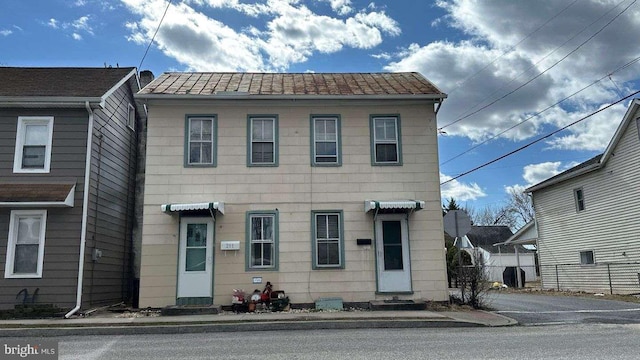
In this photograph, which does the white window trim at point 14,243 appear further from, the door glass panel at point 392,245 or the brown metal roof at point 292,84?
the door glass panel at point 392,245

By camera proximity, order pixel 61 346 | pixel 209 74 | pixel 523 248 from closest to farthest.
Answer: pixel 61 346
pixel 209 74
pixel 523 248

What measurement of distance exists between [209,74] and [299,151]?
15.6ft

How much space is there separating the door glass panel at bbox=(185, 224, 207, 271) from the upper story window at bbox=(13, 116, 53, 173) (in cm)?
397

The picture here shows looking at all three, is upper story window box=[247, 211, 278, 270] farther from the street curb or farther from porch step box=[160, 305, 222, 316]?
the street curb

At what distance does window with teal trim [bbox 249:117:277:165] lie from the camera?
13.8 metres

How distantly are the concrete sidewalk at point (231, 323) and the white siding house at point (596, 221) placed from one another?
10825mm

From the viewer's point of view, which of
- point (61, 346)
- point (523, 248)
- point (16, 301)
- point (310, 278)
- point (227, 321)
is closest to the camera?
point (61, 346)

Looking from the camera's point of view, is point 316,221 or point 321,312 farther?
point 316,221

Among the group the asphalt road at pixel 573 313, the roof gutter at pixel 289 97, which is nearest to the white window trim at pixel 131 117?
the roof gutter at pixel 289 97

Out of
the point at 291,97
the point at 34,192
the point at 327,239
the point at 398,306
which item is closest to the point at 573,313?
the point at 398,306

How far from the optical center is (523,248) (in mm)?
40312

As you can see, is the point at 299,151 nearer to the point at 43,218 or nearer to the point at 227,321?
the point at 227,321

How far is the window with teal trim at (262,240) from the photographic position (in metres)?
13.3

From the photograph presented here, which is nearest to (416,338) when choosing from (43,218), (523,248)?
(43,218)
